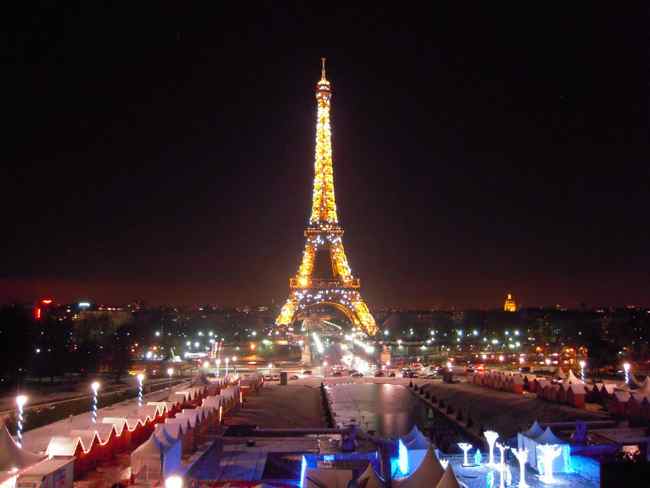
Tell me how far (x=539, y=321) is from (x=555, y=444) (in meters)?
93.6

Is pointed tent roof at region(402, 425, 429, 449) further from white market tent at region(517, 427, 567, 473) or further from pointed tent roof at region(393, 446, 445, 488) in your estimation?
pointed tent roof at region(393, 446, 445, 488)

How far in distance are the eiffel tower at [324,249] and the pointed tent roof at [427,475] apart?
70.7 meters

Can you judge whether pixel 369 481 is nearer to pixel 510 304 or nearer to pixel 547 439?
pixel 547 439

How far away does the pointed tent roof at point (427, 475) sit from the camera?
1373cm

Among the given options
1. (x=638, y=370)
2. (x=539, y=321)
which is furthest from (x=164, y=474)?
(x=539, y=321)

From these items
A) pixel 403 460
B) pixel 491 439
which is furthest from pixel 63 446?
pixel 491 439

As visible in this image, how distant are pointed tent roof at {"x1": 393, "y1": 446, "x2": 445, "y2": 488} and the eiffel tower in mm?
70709

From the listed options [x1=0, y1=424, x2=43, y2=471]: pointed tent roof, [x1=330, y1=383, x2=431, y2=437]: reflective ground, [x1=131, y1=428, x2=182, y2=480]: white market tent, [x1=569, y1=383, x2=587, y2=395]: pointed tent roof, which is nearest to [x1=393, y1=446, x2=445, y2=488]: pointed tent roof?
[x1=131, y1=428, x2=182, y2=480]: white market tent

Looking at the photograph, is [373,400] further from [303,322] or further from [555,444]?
[303,322]

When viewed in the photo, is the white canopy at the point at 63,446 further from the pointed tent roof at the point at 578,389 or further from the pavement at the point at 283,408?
the pointed tent roof at the point at 578,389

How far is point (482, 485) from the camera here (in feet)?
56.1

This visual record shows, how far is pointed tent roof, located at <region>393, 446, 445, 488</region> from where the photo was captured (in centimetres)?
1373

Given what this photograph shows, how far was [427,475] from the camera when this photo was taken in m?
13.9

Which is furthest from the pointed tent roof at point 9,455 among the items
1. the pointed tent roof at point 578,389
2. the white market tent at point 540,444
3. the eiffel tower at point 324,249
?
the eiffel tower at point 324,249
